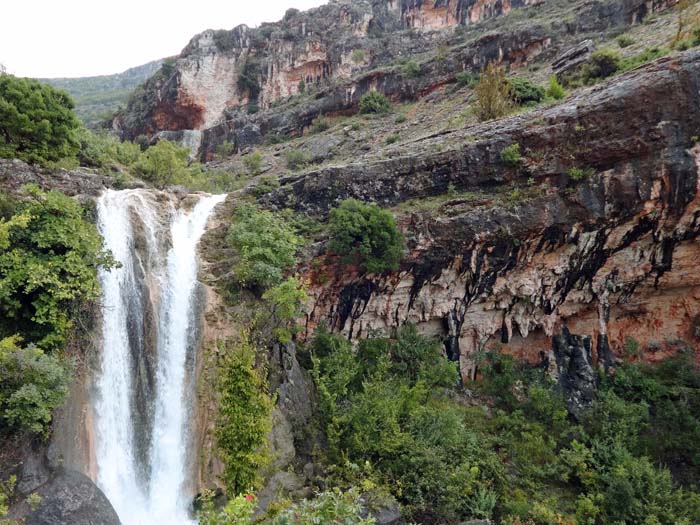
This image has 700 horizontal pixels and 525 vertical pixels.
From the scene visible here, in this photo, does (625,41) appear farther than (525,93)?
Yes

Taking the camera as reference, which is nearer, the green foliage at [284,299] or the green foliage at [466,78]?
the green foliage at [284,299]

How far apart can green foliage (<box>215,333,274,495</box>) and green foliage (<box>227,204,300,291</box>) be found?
3.84 metres

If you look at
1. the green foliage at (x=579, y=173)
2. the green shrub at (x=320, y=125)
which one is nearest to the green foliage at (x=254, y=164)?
the green shrub at (x=320, y=125)

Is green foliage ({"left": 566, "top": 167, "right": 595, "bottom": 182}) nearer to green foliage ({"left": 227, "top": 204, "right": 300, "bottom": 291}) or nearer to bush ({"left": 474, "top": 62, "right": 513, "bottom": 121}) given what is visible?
bush ({"left": 474, "top": 62, "right": 513, "bottom": 121})

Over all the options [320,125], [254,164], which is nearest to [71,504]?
[254,164]

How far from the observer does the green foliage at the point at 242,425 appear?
7836 millimetres

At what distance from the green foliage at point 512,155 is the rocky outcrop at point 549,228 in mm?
203

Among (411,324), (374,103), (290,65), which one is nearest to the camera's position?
(411,324)

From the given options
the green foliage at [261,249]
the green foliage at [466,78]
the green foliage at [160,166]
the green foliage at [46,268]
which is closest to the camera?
the green foliage at [46,268]

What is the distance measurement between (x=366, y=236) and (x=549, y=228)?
21.5ft

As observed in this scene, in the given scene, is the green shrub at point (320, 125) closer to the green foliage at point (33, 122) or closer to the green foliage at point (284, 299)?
the green foliage at point (33, 122)

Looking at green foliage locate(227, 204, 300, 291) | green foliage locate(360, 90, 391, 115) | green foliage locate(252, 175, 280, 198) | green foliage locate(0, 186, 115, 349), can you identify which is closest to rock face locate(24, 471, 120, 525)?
green foliage locate(0, 186, 115, 349)

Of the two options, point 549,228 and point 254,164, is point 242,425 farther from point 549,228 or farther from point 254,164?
point 254,164

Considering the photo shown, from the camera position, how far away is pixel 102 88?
267 feet
